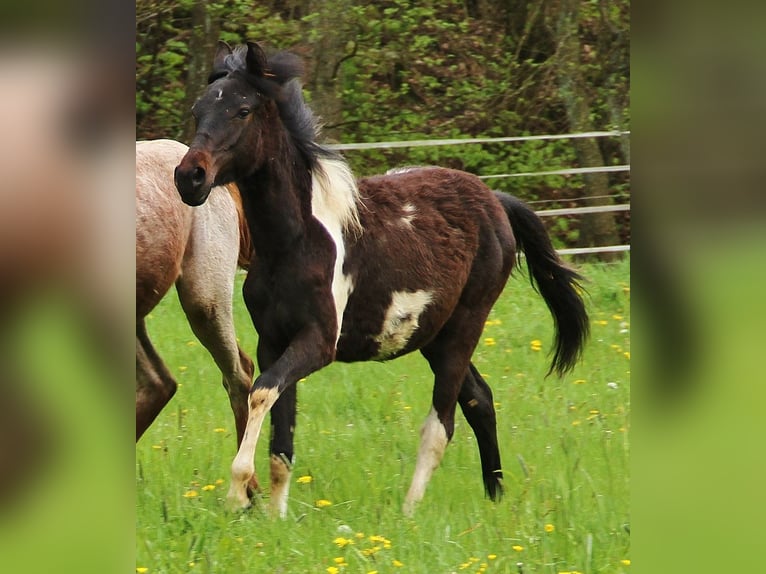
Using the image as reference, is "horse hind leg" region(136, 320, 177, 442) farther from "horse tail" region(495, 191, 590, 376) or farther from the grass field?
"horse tail" region(495, 191, 590, 376)

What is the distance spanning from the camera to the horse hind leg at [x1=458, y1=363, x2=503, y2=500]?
4.49 meters

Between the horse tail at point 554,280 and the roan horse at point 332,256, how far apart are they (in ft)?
0.59

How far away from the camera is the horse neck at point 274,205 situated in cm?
392

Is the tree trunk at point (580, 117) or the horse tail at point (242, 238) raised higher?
the horse tail at point (242, 238)

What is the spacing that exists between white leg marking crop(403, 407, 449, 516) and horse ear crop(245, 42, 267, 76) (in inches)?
63.1

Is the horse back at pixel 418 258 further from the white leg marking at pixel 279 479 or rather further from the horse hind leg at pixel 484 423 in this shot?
the white leg marking at pixel 279 479

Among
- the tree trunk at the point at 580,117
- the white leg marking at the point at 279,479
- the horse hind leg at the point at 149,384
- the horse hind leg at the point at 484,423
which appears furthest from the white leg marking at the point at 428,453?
the tree trunk at the point at 580,117

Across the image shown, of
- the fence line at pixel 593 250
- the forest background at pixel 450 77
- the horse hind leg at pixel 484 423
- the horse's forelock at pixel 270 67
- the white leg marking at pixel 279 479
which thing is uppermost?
the horse's forelock at pixel 270 67

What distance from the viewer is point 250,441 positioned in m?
3.56

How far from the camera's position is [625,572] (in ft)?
9.89

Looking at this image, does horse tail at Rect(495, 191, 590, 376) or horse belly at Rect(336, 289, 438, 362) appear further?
horse tail at Rect(495, 191, 590, 376)

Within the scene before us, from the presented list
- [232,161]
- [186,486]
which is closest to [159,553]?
[186,486]

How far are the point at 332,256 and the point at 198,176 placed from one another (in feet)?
2.23

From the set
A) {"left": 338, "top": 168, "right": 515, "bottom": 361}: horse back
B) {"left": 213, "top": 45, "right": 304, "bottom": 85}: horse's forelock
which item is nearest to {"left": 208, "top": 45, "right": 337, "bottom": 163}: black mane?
{"left": 213, "top": 45, "right": 304, "bottom": 85}: horse's forelock
